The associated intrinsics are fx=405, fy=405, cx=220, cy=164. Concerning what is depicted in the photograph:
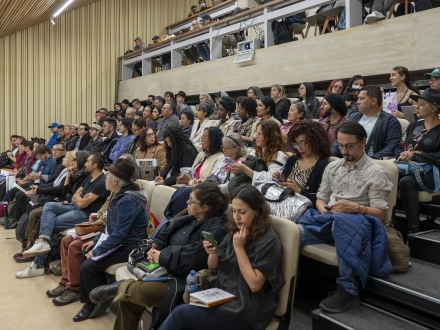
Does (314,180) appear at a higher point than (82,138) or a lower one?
lower

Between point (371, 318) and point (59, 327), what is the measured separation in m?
1.95

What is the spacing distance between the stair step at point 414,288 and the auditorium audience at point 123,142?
164 inches

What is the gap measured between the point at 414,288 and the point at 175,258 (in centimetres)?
117

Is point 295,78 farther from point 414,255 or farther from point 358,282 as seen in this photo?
point 358,282

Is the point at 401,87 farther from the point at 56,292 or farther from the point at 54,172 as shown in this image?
the point at 54,172

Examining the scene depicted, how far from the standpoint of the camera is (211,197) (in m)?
2.26

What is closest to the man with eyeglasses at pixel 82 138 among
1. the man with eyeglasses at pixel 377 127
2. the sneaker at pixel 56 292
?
the sneaker at pixel 56 292

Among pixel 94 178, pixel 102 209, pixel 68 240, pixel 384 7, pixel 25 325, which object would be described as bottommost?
pixel 25 325

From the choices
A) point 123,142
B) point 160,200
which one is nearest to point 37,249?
point 160,200

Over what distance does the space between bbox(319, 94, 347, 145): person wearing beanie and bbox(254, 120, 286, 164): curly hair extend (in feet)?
1.93

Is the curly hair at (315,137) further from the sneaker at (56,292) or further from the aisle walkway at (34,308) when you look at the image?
the sneaker at (56,292)

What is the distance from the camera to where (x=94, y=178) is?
371 cm

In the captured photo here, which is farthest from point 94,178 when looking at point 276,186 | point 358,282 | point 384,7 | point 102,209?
point 384,7

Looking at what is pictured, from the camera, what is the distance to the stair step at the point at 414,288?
5.71 ft
